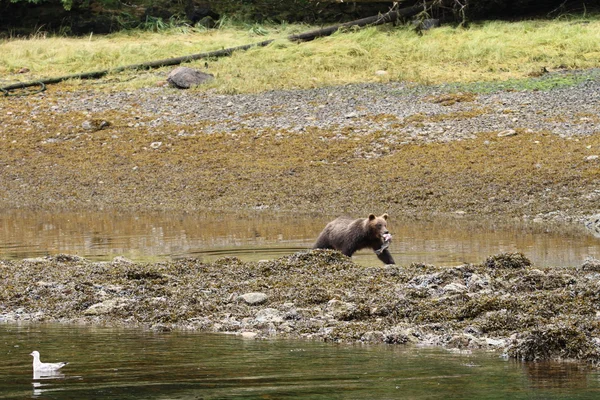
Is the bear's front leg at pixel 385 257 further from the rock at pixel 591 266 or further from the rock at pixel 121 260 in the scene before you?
the rock at pixel 121 260

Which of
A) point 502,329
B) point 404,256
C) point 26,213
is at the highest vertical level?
point 502,329

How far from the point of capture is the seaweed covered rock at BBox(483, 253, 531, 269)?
1187cm

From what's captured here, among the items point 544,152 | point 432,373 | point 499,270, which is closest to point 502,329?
point 432,373

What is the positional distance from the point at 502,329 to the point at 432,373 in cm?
145

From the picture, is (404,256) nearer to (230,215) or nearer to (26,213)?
(230,215)

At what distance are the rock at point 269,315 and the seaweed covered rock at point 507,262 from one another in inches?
110

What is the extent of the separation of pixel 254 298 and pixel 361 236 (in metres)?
3.35

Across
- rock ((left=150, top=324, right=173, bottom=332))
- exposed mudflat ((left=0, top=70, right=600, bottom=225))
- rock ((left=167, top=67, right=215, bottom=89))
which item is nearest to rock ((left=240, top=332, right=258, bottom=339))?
rock ((left=150, top=324, right=173, bottom=332))

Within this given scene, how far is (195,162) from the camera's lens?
23.3 metres

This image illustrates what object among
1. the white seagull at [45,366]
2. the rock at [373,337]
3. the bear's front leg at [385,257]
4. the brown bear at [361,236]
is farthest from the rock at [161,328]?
the bear's front leg at [385,257]

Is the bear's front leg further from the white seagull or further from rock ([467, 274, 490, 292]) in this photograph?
the white seagull

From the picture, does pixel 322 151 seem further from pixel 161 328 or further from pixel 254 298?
pixel 161 328

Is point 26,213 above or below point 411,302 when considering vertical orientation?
below

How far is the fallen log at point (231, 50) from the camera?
30844 mm
